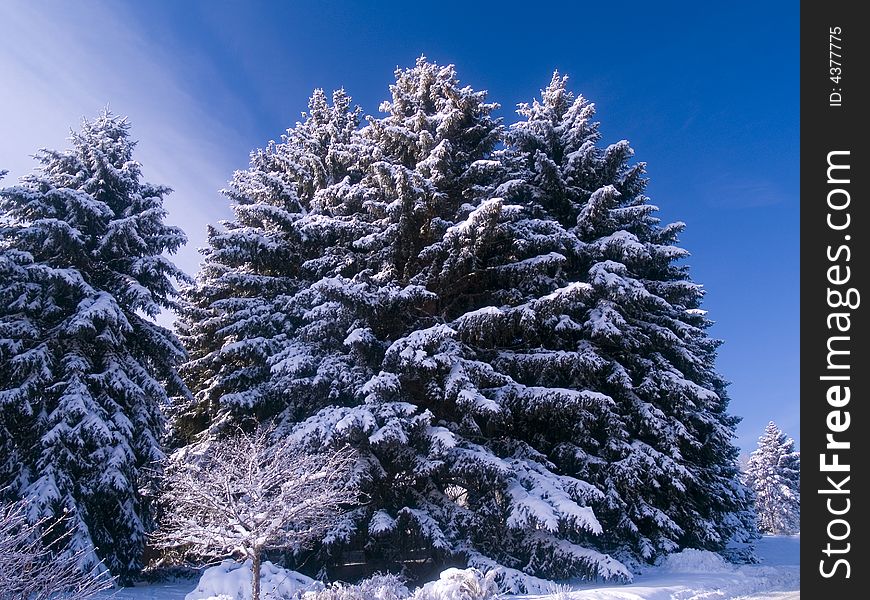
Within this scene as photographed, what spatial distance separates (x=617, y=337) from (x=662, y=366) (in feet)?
7.12

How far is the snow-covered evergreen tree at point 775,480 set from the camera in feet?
159

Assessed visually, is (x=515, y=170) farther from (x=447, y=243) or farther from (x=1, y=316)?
(x=1, y=316)

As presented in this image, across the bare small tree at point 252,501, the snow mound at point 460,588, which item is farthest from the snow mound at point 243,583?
the snow mound at point 460,588

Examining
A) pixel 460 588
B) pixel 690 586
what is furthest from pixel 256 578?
pixel 690 586

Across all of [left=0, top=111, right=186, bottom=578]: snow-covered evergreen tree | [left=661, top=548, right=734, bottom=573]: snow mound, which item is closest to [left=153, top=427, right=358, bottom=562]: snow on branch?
[left=0, top=111, right=186, bottom=578]: snow-covered evergreen tree

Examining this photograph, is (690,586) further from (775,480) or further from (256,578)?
(775,480)

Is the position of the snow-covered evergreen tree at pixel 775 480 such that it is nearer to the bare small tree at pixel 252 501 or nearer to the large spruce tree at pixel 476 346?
the large spruce tree at pixel 476 346

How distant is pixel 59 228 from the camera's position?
15.3m

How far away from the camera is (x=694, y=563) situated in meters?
13.6

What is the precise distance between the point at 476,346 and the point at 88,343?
11.6 metres
